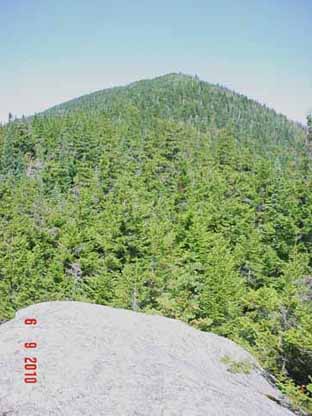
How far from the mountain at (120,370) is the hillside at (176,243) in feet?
8.65

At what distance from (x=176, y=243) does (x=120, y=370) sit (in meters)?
24.7

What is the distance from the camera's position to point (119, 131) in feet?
277

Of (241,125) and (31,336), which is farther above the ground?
(241,125)

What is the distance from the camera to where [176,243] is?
119 feet

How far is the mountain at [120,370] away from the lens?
1011cm

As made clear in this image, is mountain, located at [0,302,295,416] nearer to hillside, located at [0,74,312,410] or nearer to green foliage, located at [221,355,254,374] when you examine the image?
green foliage, located at [221,355,254,374]

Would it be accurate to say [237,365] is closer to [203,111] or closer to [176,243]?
[176,243]

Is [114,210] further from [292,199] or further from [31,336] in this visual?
[31,336]

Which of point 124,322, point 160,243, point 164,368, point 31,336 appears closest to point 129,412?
point 164,368

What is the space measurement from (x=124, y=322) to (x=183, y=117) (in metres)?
→ 141
